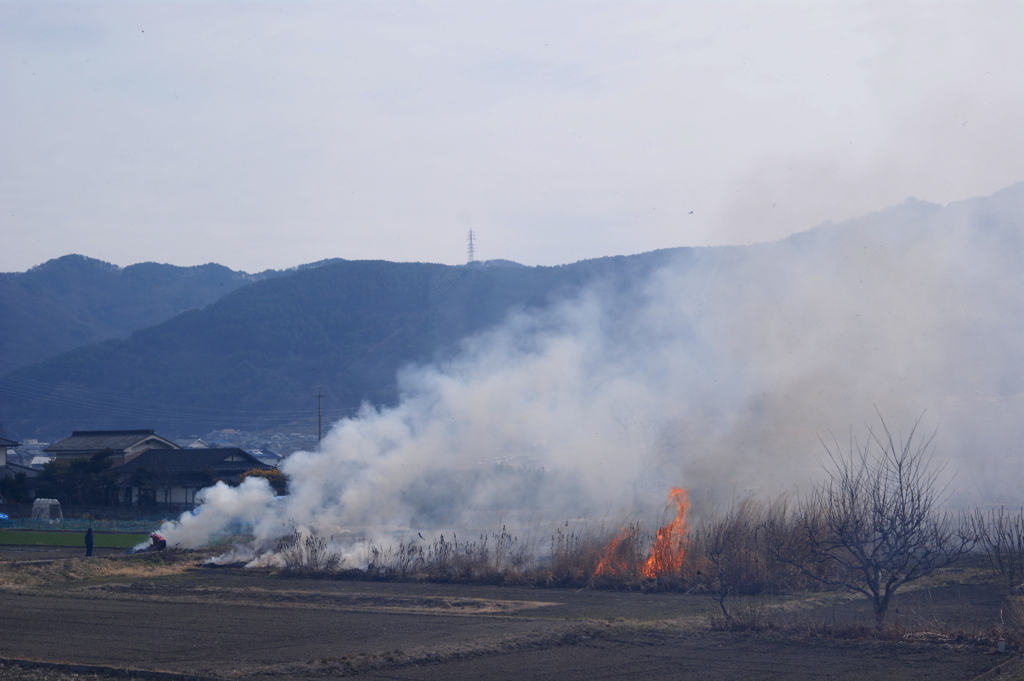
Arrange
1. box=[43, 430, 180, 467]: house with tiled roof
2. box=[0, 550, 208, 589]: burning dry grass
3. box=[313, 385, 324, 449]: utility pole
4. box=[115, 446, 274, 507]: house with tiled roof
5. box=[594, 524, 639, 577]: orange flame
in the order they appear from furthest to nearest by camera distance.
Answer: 1. box=[43, 430, 180, 467]: house with tiled roof
2. box=[115, 446, 274, 507]: house with tiled roof
3. box=[313, 385, 324, 449]: utility pole
4. box=[0, 550, 208, 589]: burning dry grass
5. box=[594, 524, 639, 577]: orange flame

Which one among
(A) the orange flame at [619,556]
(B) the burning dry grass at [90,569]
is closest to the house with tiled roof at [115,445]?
(B) the burning dry grass at [90,569]

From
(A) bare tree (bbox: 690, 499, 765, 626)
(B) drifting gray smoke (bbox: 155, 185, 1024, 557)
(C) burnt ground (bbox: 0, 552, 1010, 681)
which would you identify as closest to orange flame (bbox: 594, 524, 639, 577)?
(C) burnt ground (bbox: 0, 552, 1010, 681)

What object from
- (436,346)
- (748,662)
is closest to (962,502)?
(748,662)

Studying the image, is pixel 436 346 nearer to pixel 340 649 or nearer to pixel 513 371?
pixel 513 371

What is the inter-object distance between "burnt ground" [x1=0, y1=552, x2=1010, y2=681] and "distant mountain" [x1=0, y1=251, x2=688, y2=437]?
253ft

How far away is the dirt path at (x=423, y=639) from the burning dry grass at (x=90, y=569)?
8.98 ft

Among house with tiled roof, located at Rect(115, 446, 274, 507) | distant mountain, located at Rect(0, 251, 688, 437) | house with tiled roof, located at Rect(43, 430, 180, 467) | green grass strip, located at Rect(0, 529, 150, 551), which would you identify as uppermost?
distant mountain, located at Rect(0, 251, 688, 437)

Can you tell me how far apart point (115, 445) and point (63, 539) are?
103 ft

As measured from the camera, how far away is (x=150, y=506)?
196 ft

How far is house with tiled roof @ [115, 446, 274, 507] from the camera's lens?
203 ft

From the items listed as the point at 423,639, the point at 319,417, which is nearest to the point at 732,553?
the point at 423,639

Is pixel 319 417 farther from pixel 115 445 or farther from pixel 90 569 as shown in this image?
pixel 90 569

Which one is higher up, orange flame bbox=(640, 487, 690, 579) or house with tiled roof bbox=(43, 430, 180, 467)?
house with tiled roof bbox=(43, 430, 180, 467)

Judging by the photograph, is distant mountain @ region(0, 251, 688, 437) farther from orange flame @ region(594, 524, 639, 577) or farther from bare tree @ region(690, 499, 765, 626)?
bare tree @ region(690, 499, 765, 626)
